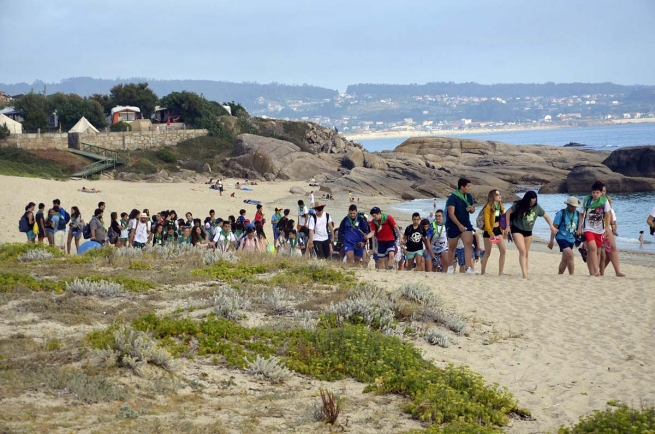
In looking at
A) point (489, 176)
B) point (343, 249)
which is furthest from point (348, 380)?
point (489, 176)

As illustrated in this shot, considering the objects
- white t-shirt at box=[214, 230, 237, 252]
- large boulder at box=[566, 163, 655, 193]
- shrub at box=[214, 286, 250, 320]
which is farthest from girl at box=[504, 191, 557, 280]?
large boulder at box=[566, 163, 655, 193]

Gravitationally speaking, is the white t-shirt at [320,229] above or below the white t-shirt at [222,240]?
above

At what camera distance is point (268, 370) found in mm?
7059

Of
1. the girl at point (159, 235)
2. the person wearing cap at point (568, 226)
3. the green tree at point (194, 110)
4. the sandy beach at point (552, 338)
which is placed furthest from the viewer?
the green tree at point (194, 110)

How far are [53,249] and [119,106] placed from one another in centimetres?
5924

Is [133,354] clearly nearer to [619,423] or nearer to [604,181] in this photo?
[619,423]

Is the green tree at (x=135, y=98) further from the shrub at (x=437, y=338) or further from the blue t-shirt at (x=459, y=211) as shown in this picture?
the shrub at (x=437, y=338)

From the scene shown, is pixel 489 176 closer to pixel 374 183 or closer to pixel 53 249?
pixel 374 183

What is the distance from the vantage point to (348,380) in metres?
7.22

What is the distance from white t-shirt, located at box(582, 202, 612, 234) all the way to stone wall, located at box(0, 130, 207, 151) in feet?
144

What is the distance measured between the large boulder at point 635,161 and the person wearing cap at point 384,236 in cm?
4373

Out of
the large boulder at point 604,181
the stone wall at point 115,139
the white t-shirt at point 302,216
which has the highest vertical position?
the stone wall at point 115,139

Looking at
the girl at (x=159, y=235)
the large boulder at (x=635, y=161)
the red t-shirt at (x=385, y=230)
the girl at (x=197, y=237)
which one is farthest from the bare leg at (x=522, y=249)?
the large boulder at (x=635, y=161)

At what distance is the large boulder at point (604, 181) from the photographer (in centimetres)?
4778
